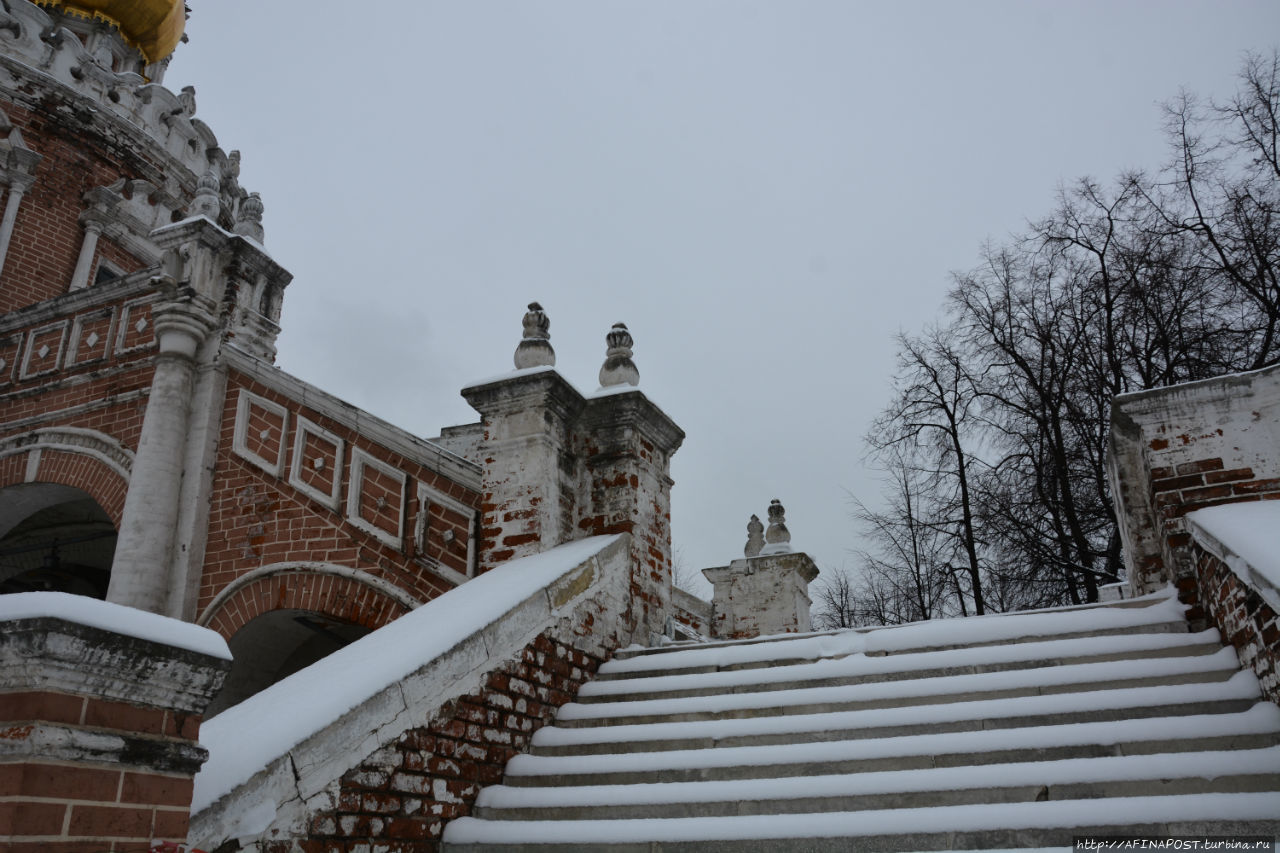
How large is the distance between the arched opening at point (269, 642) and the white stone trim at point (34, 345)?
4118 millimetres

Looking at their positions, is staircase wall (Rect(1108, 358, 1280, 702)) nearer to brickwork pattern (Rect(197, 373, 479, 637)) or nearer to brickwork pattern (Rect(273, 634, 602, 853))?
brickwork pattern (Rect(273, 634, 602, 853))

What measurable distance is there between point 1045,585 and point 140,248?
15688mm

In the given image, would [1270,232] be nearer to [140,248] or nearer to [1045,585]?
[1045,585]

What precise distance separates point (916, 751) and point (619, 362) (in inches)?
157

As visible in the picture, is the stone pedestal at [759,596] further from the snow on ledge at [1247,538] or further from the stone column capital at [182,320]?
the snow on ledge at [1247,538]

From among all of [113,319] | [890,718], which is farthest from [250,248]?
[890,718]

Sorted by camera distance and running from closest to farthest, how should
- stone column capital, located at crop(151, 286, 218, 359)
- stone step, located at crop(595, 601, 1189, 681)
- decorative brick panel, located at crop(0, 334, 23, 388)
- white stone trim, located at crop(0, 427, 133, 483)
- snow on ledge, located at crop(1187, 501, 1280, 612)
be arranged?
snow on ledge, located at crop(1187, 501, 1280, 612)
stone step, located at crop(595, 601, 1189, 681)
stone column capital, located at crop(151, 286, 218, 359)
white stone trim, located at crop(0, 427, 133, 483)
decorative brick panel, located at crop(0, 334, 23, 388)

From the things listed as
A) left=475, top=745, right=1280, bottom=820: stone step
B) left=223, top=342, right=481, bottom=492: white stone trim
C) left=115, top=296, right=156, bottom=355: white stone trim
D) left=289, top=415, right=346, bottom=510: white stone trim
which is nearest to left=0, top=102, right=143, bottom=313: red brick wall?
left=115, top=296, right=156, bottom=355: white stone trim

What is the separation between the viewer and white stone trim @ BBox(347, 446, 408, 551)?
271 inches

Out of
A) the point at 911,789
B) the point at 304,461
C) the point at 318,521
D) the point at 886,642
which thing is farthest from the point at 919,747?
the point at 304,461

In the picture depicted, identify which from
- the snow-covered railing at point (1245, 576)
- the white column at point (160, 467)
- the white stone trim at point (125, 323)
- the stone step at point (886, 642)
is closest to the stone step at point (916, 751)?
the snow-covered railing at point (1245, 576)

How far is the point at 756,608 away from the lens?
12234 mm

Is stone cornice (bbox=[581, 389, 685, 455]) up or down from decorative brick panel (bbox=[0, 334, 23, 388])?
down

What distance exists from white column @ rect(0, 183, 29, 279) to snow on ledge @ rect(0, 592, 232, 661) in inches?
558
